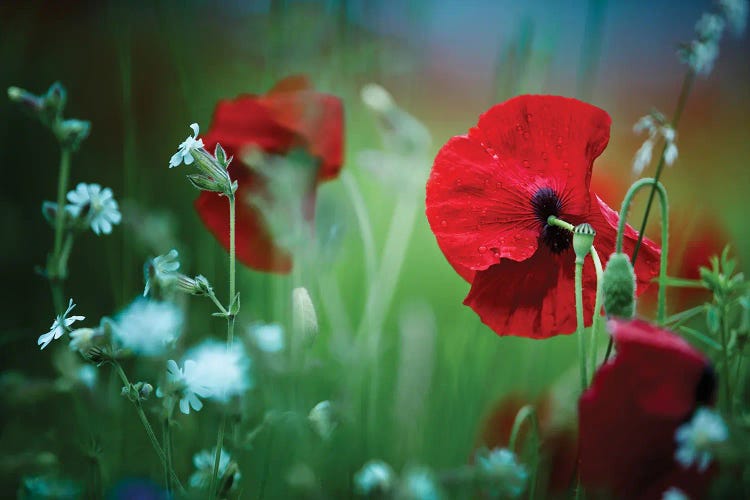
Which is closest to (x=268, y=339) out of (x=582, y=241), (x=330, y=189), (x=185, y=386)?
(x=185, y=386)

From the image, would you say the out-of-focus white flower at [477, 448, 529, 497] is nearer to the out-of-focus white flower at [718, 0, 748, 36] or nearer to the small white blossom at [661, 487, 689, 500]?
the small white blossom at [661, 487, 689, 500]

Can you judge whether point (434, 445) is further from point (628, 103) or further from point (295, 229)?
point (628, 103)

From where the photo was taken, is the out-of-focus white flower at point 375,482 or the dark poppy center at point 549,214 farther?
the dark poppy center at point 549,214

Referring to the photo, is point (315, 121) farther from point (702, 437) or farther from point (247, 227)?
point (702, 437)

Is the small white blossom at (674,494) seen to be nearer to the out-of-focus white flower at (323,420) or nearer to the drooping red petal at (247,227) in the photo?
the out-of-focus white flower at (323,420)

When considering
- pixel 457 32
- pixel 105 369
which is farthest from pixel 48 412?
pixel 457 32

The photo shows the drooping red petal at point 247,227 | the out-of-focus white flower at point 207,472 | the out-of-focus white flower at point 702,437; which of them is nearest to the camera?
the out-of-focus white flower at point 702,437

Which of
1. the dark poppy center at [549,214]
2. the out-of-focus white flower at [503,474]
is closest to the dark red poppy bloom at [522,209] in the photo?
the dark poppy center at [549,214]
